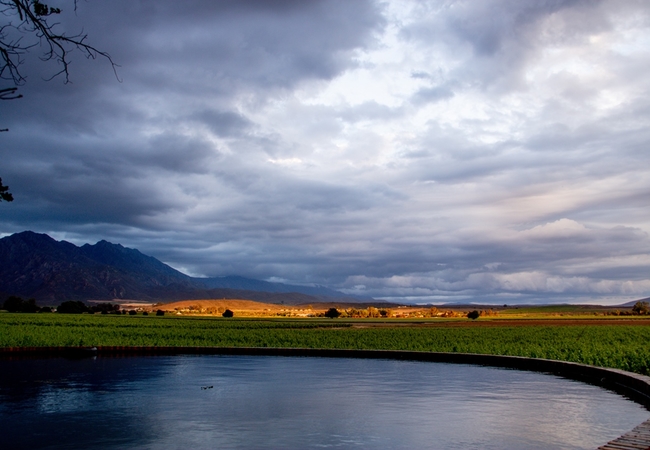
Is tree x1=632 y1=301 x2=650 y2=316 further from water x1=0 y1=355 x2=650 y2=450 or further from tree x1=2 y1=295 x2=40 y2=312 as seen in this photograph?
water x1=0 y1=355 x2=650 y2=450

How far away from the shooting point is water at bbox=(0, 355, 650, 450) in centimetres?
1212

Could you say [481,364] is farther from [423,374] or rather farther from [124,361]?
[124,361]

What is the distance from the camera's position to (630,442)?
873 cm

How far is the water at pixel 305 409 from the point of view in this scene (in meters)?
12.1

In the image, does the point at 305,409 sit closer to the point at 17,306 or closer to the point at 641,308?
the point at 17,306

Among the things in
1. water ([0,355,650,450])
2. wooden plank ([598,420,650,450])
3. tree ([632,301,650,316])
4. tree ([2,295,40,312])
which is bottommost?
water ([0,355,650,450])

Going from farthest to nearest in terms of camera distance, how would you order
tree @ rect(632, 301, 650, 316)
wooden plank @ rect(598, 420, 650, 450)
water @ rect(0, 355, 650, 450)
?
tree @ rect(632, 301, 650, 316) → water @ rect(0, 355, 650, 450) → wooden plank @ rect(598, 420, 650, 450)

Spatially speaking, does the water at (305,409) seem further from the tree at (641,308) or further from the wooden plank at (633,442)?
the tree at (641,308)

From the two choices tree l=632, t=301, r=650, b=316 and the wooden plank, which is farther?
tree l=632, t=301, r=650, b=316

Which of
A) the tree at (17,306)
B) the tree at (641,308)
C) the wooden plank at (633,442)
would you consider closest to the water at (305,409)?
the wooden plank at (633,442)

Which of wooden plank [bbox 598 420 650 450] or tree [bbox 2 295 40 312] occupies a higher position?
tree [bbox 2 295 40 312]

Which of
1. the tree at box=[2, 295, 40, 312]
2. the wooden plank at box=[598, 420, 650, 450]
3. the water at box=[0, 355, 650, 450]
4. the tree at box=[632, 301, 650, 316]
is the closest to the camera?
the wooden plank at box=[598, 420, 650, 450]

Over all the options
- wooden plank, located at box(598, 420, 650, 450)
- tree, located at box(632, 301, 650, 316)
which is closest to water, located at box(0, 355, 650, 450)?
wooden plank, located at box(598, 420, 650, 450)

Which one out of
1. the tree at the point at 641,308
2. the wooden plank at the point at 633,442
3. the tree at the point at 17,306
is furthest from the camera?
the tree at the point at 641,308
